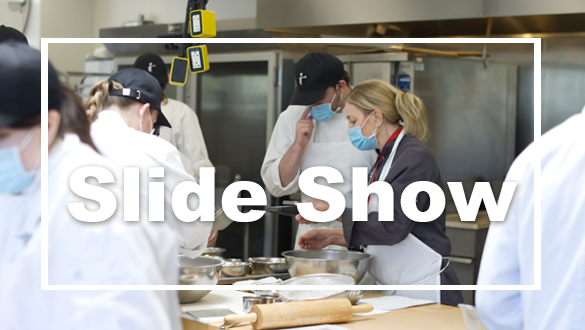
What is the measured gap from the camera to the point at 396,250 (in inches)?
91.1

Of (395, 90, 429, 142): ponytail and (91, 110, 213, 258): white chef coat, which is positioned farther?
(395, 90, 429, 142): ponytail

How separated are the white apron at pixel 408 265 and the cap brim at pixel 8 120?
156 cm

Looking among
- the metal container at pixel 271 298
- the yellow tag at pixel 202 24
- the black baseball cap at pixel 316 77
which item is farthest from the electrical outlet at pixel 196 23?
the metal container at pixel 271 298

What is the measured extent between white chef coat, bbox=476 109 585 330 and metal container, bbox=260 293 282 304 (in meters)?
0.78

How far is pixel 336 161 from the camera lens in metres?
3.01

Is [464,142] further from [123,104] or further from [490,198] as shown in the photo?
[123,104]

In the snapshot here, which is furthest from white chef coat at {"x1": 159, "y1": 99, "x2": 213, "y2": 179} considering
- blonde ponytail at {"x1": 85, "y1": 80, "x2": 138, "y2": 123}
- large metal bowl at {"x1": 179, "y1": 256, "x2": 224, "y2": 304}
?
large metal bowl at {"x1": 179, "y1": 256, "x2": 224, "y2": 304}

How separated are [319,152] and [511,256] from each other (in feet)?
5.97

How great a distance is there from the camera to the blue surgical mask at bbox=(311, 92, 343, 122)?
9.71 feet

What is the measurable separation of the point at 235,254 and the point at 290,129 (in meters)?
1.20

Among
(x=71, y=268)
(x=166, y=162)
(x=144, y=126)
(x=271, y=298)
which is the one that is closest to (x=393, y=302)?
(x=271, y=298)

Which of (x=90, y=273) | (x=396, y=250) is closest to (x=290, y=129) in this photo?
(x=396, y=250)

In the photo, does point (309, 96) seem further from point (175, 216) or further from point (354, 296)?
point (354, 296)

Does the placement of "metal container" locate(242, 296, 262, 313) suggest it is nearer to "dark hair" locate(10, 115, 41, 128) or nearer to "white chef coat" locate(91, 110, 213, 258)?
"white chef coat" locate(91, 110, 213, 258)
